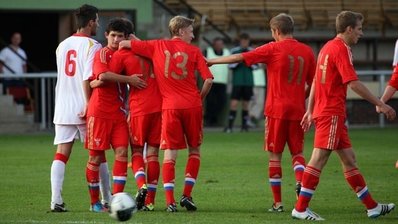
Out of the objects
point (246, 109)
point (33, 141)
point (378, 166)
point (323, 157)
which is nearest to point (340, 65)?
point (323, 157)

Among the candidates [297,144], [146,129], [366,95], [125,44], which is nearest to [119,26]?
[125,44]

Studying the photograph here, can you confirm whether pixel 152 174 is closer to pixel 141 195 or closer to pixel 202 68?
pixel 141 195

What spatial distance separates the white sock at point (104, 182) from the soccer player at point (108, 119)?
0.80 ft

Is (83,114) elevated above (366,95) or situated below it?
below

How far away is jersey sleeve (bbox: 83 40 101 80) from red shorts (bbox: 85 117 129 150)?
47 cm

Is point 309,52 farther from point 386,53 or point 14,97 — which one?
point 386,53

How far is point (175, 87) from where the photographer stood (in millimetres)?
13445

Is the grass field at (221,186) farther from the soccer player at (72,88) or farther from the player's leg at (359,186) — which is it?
the soccer player at (72,88)

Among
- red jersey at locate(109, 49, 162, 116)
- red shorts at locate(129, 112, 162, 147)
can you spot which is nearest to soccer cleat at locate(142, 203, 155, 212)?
red shorts at locate(129, 112, 162, 147)

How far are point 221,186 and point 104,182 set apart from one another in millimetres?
3126

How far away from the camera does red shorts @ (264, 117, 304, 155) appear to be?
13.7 m

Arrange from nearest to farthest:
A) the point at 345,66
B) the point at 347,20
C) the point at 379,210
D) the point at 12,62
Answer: the point at 345,66 < the point at 347,20 < the point at 379,210 < the point at 12,62

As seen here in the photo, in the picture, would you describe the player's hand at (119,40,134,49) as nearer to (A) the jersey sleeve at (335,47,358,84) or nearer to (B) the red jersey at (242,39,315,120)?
(B) the red jersey at (242,39,315,120)

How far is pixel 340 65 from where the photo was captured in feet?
40.7
